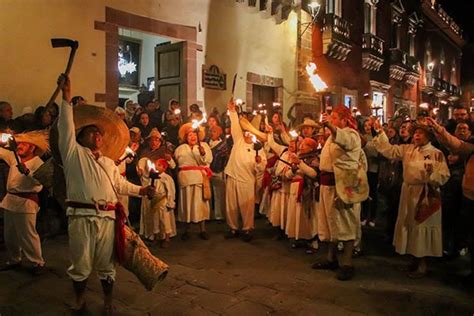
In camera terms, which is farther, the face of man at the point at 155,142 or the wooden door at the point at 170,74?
the wooden door at the point at 170,74

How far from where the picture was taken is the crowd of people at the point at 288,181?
5.41 meters

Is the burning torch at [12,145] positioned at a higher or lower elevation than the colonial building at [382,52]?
lower

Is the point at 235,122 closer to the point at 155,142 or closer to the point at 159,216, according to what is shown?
the point at 155,142

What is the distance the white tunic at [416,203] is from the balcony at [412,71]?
18.4 m

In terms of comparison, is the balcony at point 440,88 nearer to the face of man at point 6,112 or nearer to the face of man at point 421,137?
the face of man at point 421,137

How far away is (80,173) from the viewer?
13.8 feet

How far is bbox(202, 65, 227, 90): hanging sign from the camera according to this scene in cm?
1123

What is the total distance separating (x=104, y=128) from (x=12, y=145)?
140 centimetres

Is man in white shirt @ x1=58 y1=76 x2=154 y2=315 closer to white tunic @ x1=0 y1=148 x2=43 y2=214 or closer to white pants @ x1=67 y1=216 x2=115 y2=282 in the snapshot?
white pants @ x1=67 y1=216 x2=115 y2=282

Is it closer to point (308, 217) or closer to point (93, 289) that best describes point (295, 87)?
point (308, 217)

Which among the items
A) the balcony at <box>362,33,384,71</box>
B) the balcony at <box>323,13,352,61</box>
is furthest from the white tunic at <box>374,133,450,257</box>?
the balcony at <box>362,33,384,71</box>

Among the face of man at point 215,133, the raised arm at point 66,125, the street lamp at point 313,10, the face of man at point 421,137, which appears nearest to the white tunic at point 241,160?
the face of man at point 215,133

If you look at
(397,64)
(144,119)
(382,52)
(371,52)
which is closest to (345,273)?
(144,119)

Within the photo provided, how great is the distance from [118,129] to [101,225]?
3.24 ft
